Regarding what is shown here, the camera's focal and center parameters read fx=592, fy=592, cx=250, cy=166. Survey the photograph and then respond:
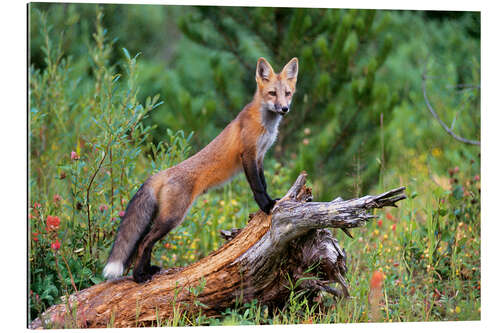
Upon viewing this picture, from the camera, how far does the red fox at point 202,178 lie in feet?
16.7

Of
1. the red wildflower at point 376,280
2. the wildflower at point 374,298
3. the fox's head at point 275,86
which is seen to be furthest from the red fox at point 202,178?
the wildflower at point 374,298

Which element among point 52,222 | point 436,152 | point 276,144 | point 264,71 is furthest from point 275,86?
point 436,152

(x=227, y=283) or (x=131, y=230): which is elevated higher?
(x=131, y=230)

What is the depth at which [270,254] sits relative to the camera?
16.1ft

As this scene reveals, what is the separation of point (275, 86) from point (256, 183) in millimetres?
912

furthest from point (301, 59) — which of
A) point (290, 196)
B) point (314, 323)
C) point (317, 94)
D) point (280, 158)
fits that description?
point (314, 323)

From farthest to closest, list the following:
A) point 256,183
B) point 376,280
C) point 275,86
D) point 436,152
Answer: point 436,152
point 275,86
point 256,183
point 376,280

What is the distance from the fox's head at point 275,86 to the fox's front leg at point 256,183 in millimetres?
491

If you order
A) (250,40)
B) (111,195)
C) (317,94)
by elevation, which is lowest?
(111,195)

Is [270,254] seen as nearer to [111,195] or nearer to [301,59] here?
[111,195]

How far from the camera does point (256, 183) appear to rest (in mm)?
5137

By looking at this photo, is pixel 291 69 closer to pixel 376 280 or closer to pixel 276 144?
pixel 376 280

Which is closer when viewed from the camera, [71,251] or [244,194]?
[71,251]
